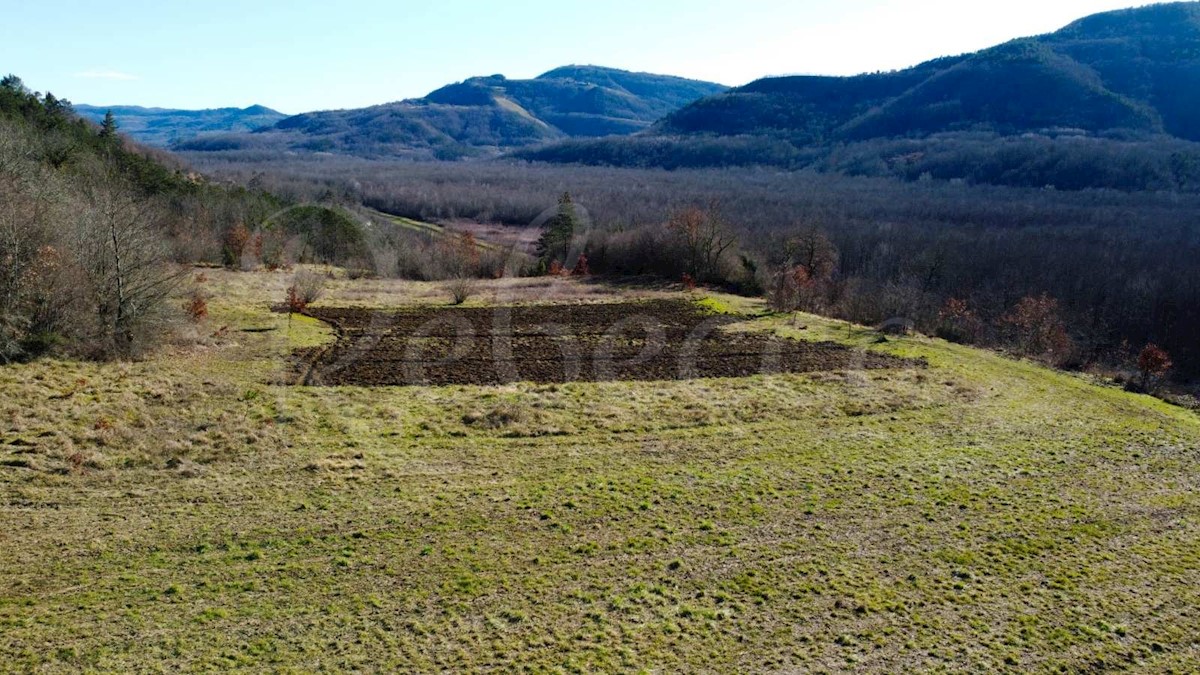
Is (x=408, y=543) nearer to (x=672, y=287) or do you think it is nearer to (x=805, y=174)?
(x=672, y=287)

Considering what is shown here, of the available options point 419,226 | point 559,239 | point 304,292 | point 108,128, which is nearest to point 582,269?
point 559,239

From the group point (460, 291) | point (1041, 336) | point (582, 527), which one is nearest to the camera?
point (582, 527)

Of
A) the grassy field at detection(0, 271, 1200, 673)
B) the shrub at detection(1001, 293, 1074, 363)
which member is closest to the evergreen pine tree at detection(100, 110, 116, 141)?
the grassy field at detection(0, 271, 1200, 673)

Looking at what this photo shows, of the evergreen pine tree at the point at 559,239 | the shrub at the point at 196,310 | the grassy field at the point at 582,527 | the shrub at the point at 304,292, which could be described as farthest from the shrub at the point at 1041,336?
the shrub at the point at 196,310

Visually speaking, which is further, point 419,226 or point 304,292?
point 419,226

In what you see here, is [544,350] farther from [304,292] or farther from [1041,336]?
[1041,336]
